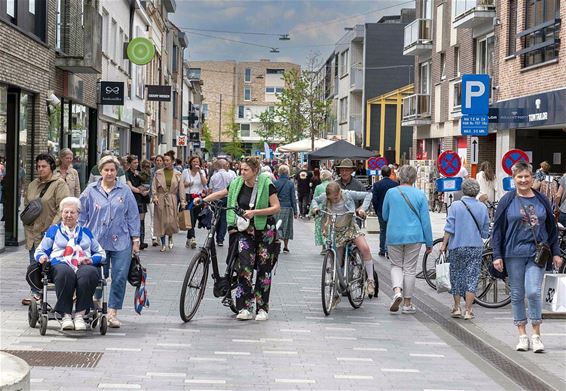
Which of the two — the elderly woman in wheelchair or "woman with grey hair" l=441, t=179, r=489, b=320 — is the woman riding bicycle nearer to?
"woman with grey hair" l=441, t=179, r=489, b=320

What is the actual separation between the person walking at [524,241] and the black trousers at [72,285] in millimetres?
3717

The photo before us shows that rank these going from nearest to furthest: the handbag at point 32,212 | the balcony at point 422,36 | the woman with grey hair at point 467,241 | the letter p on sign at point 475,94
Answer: the handbag at point 32,212 → the woman with grey hair at point 467,241 → the letter p on sign at point 475,94 → the balcony at point 422,36

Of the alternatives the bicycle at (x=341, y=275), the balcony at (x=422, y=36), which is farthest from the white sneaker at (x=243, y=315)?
the balcony at (x=422, y=36)

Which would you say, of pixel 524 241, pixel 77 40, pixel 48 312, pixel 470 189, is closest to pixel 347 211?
pixel 470 189

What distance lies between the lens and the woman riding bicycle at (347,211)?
1219 centimetres

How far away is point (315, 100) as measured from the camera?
69062 millimetres

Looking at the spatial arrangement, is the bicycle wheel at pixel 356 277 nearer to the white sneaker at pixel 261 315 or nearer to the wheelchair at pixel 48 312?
the white sneaker at pixel 261 315

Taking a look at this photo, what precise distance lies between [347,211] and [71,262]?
13.6 ft

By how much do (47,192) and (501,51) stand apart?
68.6 ft

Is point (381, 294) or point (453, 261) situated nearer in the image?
point (453, 261)

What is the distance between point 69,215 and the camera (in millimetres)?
9562

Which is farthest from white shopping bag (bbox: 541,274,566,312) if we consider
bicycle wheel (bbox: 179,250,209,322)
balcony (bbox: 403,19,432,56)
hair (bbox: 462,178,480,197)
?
balcony (bbox: 403,19,432,56)

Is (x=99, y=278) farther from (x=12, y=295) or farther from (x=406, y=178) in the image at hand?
(x=406, y=178)

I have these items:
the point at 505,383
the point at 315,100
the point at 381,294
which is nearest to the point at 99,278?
the point at 505,383
